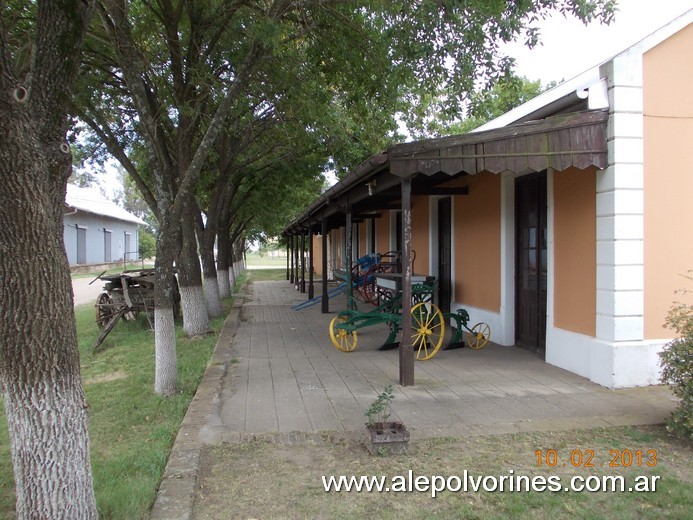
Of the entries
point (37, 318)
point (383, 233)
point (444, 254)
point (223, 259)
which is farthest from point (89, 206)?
point (37, 318)

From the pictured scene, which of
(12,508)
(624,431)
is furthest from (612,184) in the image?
(12,508)

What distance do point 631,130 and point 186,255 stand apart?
23.9 feet

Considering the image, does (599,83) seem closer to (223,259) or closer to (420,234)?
(420,234)

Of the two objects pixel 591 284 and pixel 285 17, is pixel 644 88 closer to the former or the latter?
pixel 591 284

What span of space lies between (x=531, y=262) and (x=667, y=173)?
223 centimetres

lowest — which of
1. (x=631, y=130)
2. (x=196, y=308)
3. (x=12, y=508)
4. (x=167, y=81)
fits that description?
(x=12, y=508)

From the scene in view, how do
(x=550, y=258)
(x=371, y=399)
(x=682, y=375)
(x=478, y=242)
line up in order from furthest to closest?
(x=478, y=242), (x=550, y=258), (x=371, y=399), (x=682, y=375)

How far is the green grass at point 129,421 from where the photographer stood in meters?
3.46

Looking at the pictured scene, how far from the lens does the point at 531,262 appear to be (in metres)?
7.58

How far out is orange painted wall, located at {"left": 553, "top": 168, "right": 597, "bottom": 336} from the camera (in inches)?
237

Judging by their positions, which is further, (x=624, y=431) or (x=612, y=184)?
(x=612, y=184)

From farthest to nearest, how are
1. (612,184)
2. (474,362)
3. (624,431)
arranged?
(474,362) < (612,184) < (624,431)

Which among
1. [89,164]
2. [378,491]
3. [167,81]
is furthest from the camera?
[89,164]

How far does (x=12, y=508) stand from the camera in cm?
349
